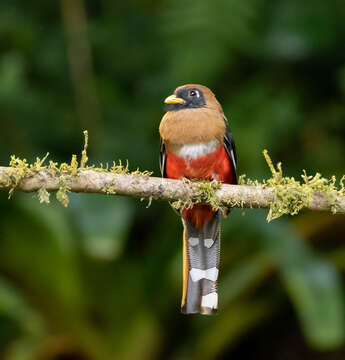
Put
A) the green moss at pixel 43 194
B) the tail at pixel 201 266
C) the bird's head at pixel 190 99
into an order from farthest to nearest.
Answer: the bird's head at pixel 190 99
the tail at pixel 201 266
the green moss at pixel 43 194

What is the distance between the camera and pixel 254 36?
641 cm

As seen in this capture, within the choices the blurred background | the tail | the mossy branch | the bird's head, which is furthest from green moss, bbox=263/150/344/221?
the blurred background

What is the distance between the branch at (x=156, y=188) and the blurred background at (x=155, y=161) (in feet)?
5.01

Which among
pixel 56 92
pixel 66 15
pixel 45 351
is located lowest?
pixel 45 351

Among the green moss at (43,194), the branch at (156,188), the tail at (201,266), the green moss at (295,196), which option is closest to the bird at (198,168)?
the tail at (201,266)

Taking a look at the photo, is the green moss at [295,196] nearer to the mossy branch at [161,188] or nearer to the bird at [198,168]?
the mossy branch at [161,188]

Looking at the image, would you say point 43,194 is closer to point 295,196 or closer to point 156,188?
point 156,188

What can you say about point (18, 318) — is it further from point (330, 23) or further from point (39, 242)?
point (330, 23)

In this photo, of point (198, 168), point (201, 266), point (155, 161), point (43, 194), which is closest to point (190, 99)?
point (198, 168)

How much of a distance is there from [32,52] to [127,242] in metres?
2.26

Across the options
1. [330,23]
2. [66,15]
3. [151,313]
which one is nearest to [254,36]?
[330,23]

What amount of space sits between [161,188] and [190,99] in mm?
1309

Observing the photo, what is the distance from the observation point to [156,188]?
302cm

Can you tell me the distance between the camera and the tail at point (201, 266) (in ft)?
12.5
